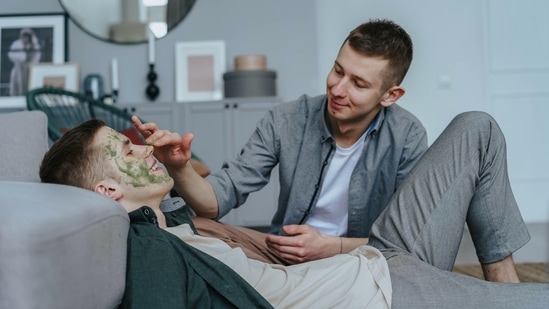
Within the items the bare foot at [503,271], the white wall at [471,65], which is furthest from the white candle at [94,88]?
the bare foot at [503,271]

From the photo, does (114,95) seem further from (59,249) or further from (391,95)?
(59,249)

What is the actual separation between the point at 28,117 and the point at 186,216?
545 millimetres

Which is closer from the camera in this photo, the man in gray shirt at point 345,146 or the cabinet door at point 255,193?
the man in gray shirt at point 345,146

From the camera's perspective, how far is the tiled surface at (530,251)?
3.46 meters

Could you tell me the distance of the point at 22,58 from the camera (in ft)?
15.7

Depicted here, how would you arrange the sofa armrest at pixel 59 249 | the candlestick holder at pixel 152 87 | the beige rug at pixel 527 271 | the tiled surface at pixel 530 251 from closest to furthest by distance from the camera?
1. the sofa armrest at pixel 59 249
2. the beige rug at pixel 527 271
3. the tiled surface at pixel 530 251
4. the candlestick holder at pixel 152 87

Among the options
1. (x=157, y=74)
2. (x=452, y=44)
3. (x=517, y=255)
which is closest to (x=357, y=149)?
→ (x=517, y=255)

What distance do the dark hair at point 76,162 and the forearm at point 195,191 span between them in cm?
33

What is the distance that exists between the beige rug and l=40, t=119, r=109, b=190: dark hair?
6.40 feet

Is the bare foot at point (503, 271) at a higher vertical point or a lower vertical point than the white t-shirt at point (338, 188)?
lower

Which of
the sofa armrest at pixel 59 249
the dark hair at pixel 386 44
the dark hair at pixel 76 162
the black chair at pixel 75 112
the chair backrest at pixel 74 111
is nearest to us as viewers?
the sofa armrest at pixel 59 249

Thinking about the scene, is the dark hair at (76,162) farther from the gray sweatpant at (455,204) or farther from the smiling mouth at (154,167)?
the gray sweatpant at (455,204)

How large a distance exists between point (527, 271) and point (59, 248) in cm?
257

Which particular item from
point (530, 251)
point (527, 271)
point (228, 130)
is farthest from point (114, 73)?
point (527, 271)
